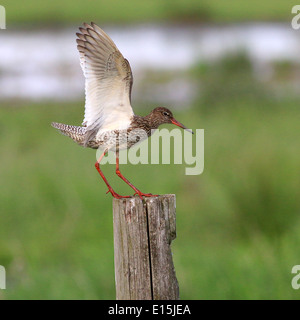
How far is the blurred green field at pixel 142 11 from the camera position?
2461 cm

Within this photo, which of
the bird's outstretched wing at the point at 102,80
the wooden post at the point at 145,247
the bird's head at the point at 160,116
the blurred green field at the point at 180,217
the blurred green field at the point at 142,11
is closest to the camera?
the wooden post at the point at 145,247

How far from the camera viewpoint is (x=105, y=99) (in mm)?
4227

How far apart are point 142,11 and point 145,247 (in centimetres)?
2450

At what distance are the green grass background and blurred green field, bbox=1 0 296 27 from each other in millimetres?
13300

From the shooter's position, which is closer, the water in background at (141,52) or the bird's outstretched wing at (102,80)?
the bird's outstretched wing at (102,80)

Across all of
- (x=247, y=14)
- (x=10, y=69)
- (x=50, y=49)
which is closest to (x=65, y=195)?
(x=10, y=69)

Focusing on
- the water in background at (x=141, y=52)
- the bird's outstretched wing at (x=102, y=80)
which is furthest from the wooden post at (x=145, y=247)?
the water in background at (x=141, y=52)

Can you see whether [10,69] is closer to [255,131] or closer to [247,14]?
[255,131]

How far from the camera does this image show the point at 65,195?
8016 millimetres

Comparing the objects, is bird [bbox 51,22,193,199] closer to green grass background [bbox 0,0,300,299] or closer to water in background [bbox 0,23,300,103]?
green grass background [bbox 0,0,300,299]

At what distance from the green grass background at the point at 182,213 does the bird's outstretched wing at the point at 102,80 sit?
2244 millimetres

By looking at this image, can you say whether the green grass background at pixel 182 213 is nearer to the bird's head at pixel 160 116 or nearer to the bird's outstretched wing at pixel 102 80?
the bird's head at pixel 160 116

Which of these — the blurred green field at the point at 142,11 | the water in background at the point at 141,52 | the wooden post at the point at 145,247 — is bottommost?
the wooden post at the point at 145,247

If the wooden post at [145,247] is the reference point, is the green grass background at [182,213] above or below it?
above
